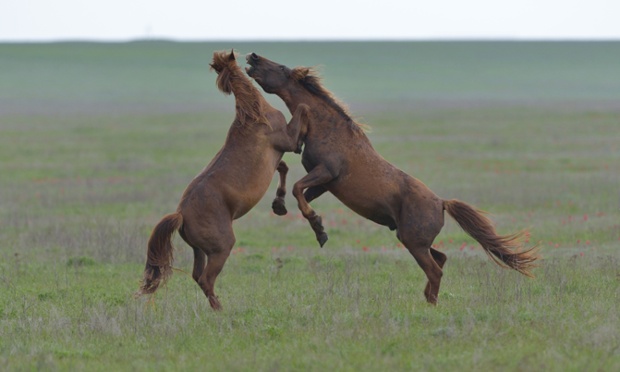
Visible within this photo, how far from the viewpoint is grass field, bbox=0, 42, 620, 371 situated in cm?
674

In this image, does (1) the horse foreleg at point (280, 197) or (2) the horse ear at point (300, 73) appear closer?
(1) the horse foreleg at point (280, 197)

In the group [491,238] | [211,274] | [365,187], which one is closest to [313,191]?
[365,187]

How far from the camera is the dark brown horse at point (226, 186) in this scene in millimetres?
8258

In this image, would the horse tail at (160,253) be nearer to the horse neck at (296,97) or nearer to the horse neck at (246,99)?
the horse neck at (246,99)

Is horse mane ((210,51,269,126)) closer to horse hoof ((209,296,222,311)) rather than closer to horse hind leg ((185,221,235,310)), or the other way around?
horse hind leg ((185,221,235,310))

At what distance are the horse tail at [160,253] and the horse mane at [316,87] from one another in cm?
192

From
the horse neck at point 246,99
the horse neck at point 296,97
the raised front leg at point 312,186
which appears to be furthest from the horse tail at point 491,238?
the horse neck at point 246,99

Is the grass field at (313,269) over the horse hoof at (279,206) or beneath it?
beneath

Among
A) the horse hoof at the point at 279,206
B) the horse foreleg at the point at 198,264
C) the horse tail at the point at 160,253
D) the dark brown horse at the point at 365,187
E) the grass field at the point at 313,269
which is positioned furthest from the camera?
the horse hoof at the point at 279,206

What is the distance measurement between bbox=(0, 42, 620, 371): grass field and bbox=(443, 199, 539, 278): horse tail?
→ 30 centimetres

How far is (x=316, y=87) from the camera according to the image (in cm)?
929

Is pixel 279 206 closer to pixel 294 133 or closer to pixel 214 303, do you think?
pixel 294 133

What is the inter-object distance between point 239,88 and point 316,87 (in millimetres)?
806

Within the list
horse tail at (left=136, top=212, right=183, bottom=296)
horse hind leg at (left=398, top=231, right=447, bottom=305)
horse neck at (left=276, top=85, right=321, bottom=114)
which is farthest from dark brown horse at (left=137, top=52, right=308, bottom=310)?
horse hind leg at (left=398, top=231, right=447, bottom=305)
